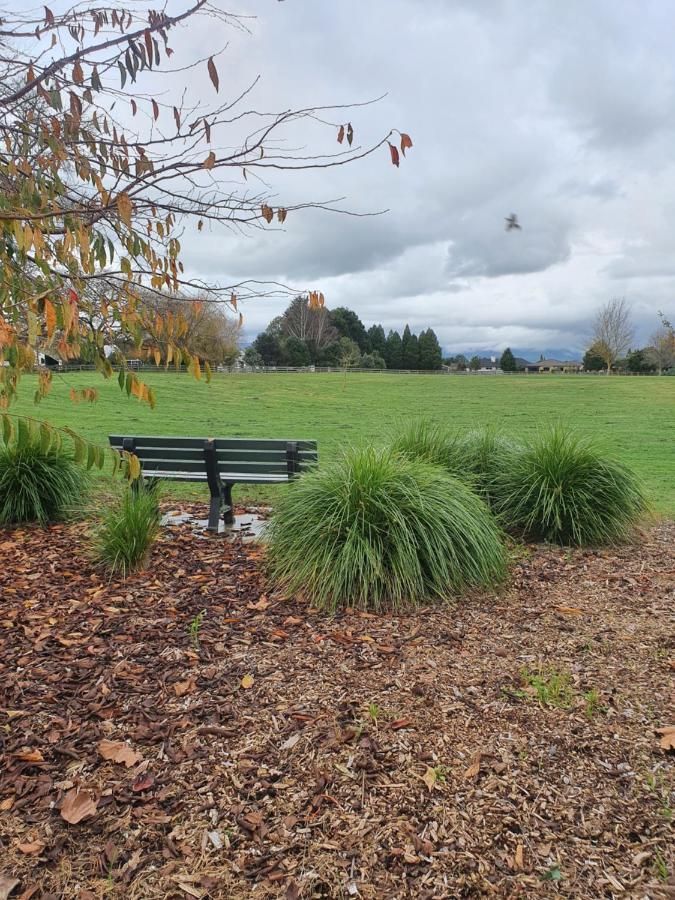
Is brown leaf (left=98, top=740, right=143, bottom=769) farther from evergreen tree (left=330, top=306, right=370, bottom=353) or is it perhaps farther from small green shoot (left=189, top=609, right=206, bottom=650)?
evergreen tree (left=330, top=306, right=370, bottom=353)

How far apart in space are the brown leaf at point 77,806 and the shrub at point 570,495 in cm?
366

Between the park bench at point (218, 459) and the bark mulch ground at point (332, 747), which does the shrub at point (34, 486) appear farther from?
the bark mulch ground at point (332, 747)

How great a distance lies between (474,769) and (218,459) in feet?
12.6

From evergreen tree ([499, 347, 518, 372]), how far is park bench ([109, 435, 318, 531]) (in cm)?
6735

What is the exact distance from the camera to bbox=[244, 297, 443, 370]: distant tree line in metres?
50.8

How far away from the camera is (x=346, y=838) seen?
1919mm

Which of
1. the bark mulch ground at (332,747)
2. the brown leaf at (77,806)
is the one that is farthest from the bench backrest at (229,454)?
the brown leaf at (77,806)

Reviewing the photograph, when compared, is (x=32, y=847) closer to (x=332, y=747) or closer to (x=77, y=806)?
(x=77, y=806)

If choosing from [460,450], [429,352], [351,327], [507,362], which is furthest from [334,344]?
[460,450]

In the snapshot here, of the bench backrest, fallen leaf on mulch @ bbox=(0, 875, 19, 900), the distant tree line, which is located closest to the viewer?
fallen leaf on mulch @ bbox=(0, 875, 19, 900)

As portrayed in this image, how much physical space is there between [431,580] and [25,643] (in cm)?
248

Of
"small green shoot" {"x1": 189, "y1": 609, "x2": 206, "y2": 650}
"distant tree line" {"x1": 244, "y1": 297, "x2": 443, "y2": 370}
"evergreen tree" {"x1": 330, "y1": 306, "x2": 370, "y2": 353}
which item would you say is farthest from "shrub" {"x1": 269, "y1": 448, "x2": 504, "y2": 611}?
"evergreen tree" {"x1": 330, "y1": 306, "x2": 370, "y2": 353}

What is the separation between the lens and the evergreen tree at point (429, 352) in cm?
6431

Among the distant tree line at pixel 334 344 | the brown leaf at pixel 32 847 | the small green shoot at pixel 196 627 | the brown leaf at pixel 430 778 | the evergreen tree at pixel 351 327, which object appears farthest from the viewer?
the evergreen tree at pixel 351 327
